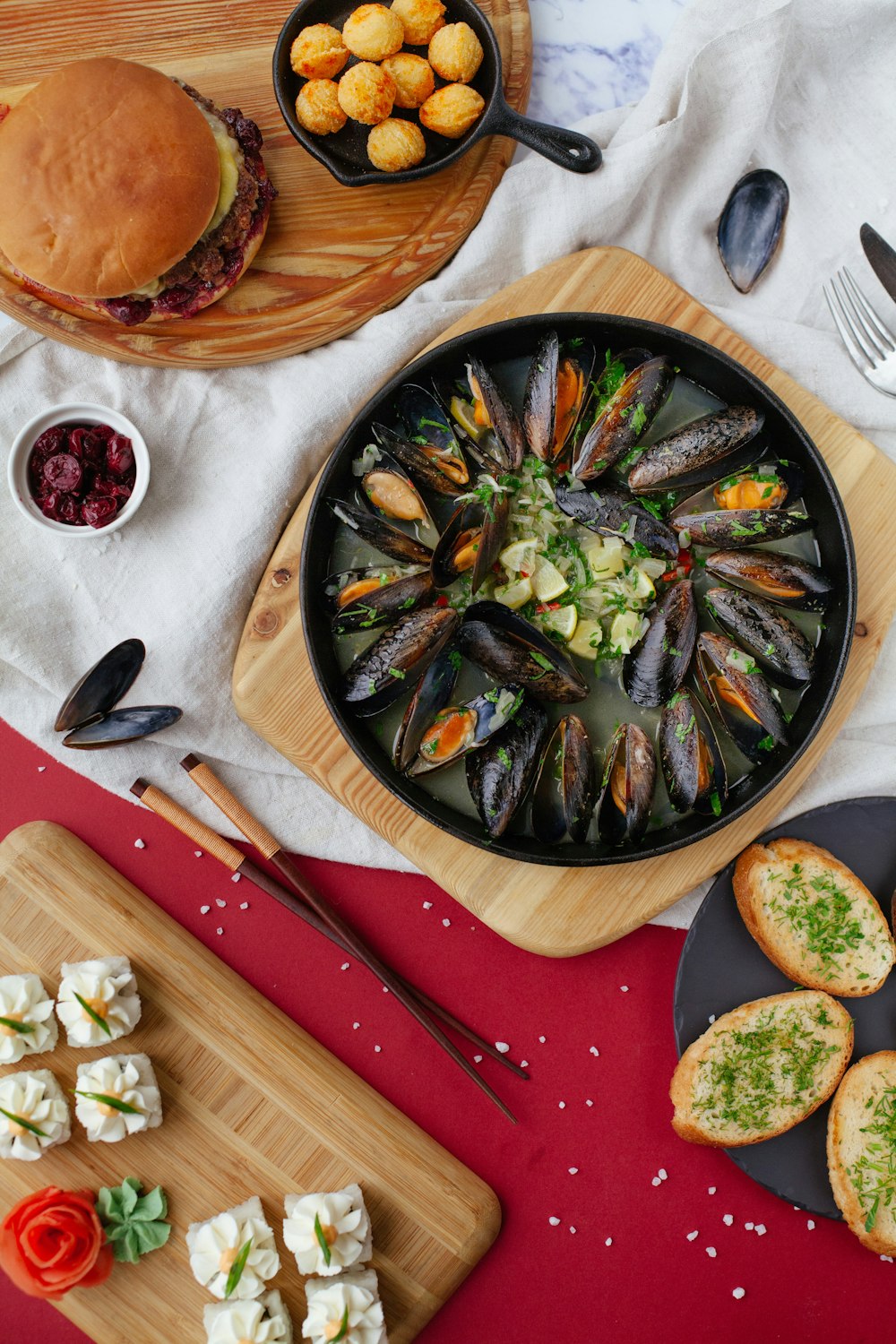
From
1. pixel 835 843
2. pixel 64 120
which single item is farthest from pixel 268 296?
pixel 835 843

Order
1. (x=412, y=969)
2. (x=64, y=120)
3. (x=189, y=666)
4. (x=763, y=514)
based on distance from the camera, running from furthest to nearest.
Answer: (x=412, y=969) < (x=189, y=666) < (x=763, y=514) < (x=64, y=120)

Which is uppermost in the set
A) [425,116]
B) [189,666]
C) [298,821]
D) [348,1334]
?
[425,116]

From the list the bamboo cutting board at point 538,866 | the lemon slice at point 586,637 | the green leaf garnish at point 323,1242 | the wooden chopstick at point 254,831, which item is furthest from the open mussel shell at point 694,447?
the green leaf garnish at point 323,1242

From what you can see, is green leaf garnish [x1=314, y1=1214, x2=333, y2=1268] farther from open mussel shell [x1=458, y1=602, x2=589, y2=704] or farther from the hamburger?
the hamburger

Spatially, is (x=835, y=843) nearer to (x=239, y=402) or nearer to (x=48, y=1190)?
(x=239, y=402)

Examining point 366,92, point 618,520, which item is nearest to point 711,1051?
point 618,520

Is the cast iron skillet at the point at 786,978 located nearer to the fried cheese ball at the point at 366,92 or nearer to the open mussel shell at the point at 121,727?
the open mussel shell at the point at 121,727

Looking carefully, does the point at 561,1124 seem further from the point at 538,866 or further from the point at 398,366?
the point at 398,366

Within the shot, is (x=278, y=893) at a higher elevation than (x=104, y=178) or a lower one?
lower
